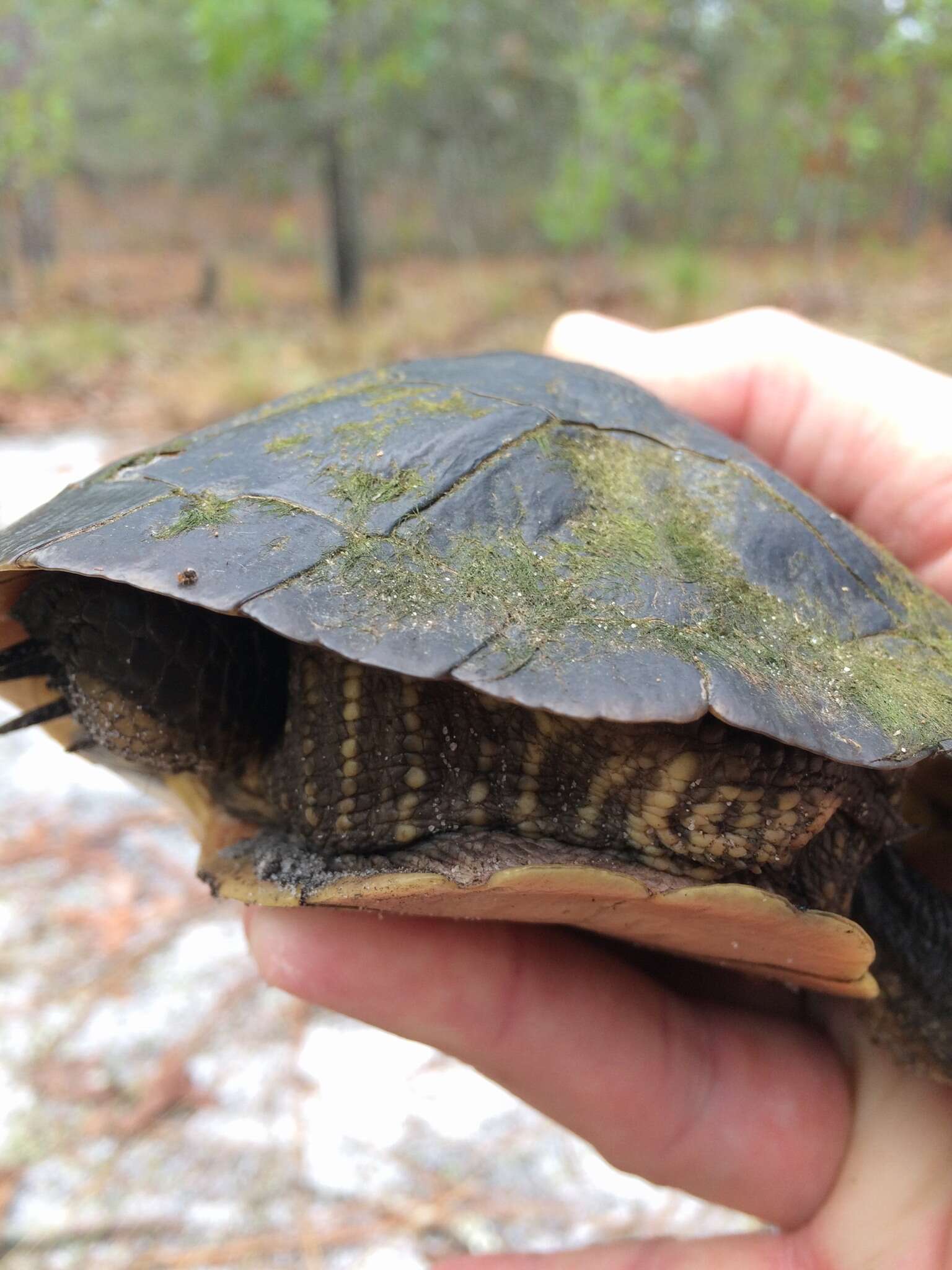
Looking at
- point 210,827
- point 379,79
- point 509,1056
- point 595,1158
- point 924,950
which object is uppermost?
point 379,79

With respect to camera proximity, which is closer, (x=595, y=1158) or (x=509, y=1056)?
(x=509, y=1056)

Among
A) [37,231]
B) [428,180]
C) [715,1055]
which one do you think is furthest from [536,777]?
[428,180]

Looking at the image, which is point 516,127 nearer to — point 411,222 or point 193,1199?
point 411,222

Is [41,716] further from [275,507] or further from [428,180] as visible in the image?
[428,180]

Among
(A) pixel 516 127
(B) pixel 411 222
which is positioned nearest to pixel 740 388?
(B) pixel 411 222

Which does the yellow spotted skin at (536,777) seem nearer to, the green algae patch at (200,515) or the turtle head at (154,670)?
the turtle head at (154,670)

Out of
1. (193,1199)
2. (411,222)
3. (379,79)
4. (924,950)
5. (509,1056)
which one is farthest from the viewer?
(411,222)
